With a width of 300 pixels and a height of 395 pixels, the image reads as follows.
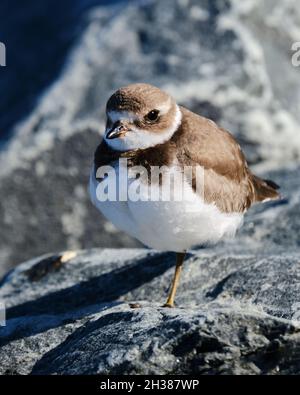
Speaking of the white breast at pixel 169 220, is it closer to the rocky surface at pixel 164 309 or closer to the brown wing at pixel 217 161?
the brown wing at pixel 217 161

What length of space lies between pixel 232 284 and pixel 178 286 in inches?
26.2

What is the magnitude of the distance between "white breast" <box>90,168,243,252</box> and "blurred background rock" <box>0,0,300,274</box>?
8.78 ft

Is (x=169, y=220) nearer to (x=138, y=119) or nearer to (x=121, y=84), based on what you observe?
(x=138, y=119)

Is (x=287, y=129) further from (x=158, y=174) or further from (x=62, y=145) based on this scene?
(x=158, y=174)

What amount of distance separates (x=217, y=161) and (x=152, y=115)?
2.31 feet

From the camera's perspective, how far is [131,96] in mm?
6297

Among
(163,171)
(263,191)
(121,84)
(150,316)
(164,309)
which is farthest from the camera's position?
(121,84)

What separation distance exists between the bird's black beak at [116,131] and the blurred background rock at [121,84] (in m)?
3.31

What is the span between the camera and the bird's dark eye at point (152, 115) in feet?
20.9

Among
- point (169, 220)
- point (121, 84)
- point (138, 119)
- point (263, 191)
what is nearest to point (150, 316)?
point (169, 220)

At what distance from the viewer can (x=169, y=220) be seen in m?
6.09

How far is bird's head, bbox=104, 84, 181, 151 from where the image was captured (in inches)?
245
